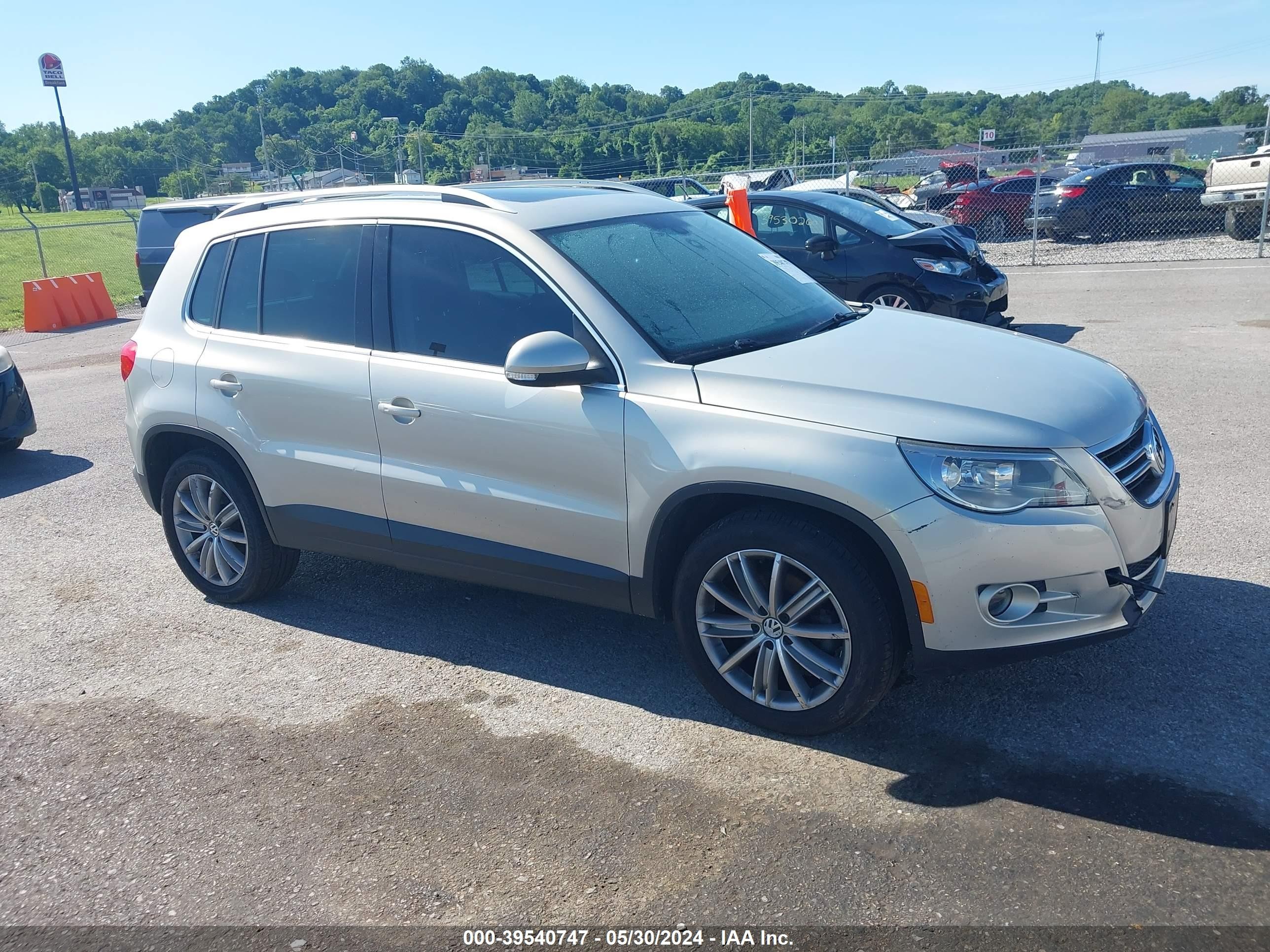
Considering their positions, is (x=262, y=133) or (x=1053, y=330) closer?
(x=1053, y=330)

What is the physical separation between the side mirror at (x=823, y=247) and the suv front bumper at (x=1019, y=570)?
719 cm

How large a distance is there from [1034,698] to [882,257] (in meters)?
7.42

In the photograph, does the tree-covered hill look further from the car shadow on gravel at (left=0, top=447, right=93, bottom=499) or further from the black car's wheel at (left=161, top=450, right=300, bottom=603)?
the black car's wheel at (left=161, top=450, right=300, bottom=603)

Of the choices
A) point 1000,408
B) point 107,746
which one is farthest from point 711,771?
point 107,746

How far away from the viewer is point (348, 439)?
15.1 feet

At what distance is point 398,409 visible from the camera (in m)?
4.39

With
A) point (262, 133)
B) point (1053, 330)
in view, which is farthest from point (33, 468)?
point (262, 133)

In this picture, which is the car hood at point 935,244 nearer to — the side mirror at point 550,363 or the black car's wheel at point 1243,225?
the side mirror at point 550,363

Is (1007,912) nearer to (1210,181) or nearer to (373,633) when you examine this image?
(373,633)

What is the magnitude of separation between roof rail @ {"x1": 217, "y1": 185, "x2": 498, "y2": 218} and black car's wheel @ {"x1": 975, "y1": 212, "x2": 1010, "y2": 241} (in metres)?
19.7

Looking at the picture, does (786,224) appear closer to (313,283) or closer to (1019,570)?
(313,283)

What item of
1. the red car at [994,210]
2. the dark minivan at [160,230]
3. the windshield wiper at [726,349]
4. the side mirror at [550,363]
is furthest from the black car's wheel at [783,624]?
the red car at [994,210]

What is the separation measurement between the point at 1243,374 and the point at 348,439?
7.77 m

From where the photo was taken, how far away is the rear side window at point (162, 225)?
16.0 m
